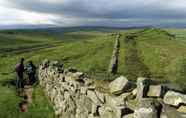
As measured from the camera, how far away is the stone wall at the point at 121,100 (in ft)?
34.3

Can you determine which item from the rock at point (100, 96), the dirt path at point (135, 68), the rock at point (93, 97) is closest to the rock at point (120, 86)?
the rock at point (100, 96)

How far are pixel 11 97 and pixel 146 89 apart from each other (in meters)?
21.3

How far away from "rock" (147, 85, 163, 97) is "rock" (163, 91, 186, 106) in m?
0.48

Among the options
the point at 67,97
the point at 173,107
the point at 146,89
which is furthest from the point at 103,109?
the point at 67,97

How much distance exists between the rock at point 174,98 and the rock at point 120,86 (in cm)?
285

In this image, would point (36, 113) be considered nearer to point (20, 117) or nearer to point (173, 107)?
point (20, 117)

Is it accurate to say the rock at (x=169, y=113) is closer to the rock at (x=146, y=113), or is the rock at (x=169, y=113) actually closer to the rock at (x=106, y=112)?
the rock at (x=146, y=113)

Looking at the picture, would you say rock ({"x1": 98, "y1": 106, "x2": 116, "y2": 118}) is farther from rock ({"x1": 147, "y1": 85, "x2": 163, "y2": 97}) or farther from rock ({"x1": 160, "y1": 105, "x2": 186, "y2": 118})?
rock ({"x1": 160, "y1": 105, "x2": 186, "y2": 118})

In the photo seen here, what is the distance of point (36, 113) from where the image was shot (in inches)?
1035

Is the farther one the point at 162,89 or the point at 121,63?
the point at 121,63

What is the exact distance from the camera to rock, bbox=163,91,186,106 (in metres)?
10.0

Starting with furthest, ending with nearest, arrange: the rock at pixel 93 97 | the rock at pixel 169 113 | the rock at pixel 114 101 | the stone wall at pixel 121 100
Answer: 1. the rock at pixel 93 97
2. the rock at pixel 114 101
3. the stone wall at pixel 121 100
4. the rock at pixel 169 113

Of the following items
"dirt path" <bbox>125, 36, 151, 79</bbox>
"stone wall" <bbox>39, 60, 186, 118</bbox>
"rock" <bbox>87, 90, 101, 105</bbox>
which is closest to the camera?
"stone wall" <bbox>39, 60, 186, 118</bbox>

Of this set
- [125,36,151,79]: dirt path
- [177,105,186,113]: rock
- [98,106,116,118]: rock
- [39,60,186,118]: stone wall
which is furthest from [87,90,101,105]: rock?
[125,36,151,79]: dirt path
